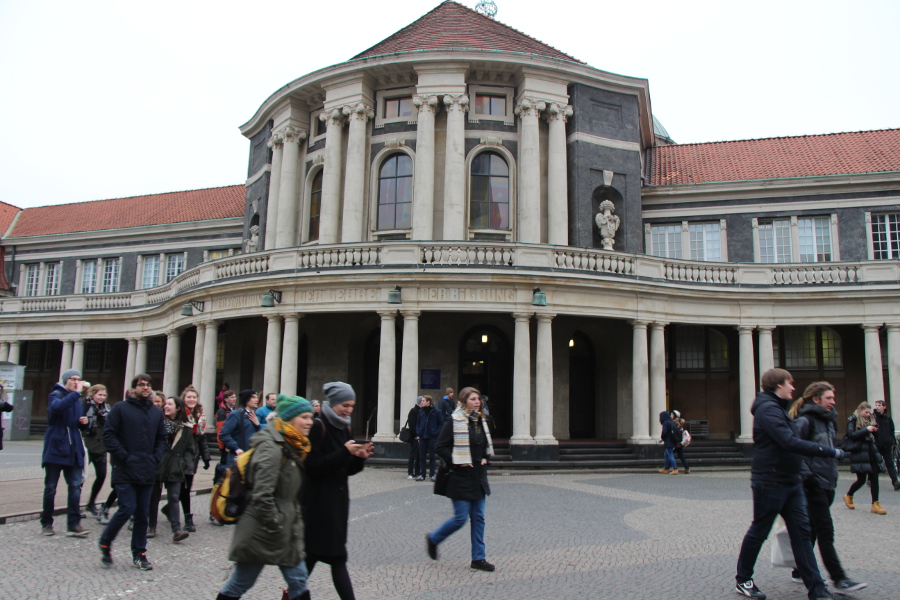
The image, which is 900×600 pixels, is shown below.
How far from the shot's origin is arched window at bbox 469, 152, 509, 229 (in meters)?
24.8

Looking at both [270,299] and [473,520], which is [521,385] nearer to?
[270,299]

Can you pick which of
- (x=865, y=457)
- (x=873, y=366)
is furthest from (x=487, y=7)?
(x=865, y=457)

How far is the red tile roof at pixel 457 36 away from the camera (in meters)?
26.3

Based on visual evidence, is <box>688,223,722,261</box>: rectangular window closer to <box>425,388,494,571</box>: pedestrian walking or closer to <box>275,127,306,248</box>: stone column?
<box>275,127,306,248</box>: stone column

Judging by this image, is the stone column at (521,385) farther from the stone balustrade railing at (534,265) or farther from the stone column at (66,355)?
the stone column at (66,355)

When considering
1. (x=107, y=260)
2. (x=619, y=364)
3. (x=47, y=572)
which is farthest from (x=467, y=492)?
(x=107, y=260)

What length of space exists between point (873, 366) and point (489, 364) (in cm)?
1175

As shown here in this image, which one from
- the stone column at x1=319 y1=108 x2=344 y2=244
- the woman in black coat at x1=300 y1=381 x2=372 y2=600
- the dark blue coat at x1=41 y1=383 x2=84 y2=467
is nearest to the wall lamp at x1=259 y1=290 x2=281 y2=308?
the stone column at x1=319 y1=108 x2=344 y2=244

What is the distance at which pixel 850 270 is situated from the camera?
22.8 meters

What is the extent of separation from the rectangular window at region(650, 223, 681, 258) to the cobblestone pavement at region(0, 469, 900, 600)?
16.1 m

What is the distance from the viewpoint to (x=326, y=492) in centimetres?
554

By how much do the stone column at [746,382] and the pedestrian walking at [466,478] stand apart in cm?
1613

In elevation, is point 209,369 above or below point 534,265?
below

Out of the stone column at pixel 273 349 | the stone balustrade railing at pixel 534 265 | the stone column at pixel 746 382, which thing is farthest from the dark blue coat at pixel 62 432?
the stone column at pixel 746 382
